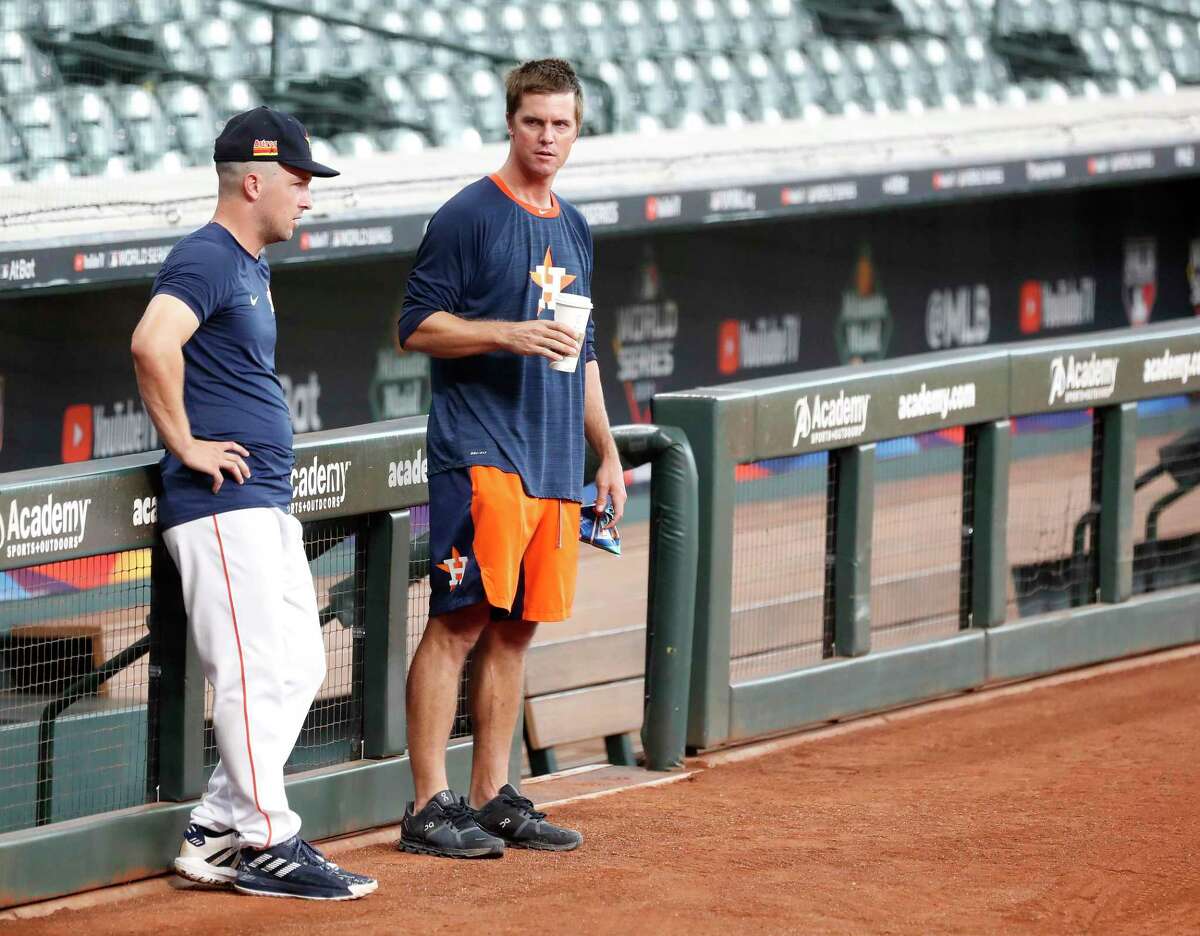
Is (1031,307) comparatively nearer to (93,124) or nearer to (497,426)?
(93,124)

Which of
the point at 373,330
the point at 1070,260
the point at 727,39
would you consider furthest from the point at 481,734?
the point at 1070,260

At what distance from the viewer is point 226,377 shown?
11.6 feet

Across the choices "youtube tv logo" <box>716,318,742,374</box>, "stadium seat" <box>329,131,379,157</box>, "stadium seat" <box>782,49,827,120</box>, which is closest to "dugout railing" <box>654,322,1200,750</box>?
Result: "stadium seat" <box>329,131,379,157</box>

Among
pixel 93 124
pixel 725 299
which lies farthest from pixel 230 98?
pixel 725 299

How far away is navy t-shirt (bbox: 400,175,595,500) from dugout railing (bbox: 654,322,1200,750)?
1.14m

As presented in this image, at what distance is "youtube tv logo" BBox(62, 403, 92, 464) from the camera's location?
798 centimetres

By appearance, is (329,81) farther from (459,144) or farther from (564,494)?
(564,494)

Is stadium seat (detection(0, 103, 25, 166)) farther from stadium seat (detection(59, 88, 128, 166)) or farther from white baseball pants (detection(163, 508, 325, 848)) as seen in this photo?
white baseball pants (detection(163, 508, 325, 848))

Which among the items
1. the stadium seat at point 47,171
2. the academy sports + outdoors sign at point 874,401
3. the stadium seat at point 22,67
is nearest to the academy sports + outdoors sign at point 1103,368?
the academy sports + outdoors sign at point 874,401

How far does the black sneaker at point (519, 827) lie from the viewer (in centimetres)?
409

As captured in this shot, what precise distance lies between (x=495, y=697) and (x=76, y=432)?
4.43 meters

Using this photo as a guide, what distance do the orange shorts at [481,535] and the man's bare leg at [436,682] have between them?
0.14 ft

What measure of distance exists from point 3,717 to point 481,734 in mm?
988

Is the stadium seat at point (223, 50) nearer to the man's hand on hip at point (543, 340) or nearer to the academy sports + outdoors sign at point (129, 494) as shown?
the academy sports + outdoors sign at point (129, 494)
